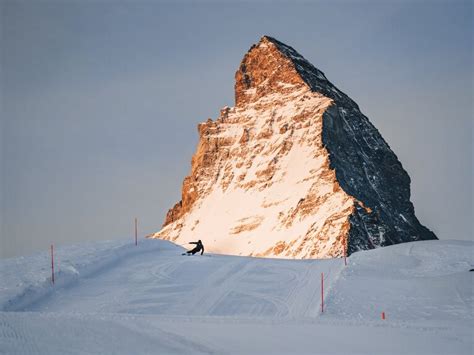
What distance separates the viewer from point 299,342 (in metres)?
14.9

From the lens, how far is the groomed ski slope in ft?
46.3

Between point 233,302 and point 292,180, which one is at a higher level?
point 292,180

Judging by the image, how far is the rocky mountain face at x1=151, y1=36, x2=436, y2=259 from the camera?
116m

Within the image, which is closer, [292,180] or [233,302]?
[233,302]

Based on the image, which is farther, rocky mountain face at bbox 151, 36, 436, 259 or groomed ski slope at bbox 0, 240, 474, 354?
rocky mountain face at bbox 151, 36, 436, 259

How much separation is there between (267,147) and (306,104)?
16748mm

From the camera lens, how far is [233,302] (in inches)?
→ 819

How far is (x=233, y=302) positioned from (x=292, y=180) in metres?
130

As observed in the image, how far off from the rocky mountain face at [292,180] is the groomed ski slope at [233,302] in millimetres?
75293

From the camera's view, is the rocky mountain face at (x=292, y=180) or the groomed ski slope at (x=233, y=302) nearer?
the groomed ski slope at (x=233, y=302)

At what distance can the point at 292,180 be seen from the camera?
150 metres

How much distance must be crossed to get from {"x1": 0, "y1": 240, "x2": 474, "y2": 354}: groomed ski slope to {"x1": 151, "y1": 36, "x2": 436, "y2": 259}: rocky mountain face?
75.3m

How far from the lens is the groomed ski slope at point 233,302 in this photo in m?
14.1

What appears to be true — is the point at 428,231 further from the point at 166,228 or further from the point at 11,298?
the point at 11,298
